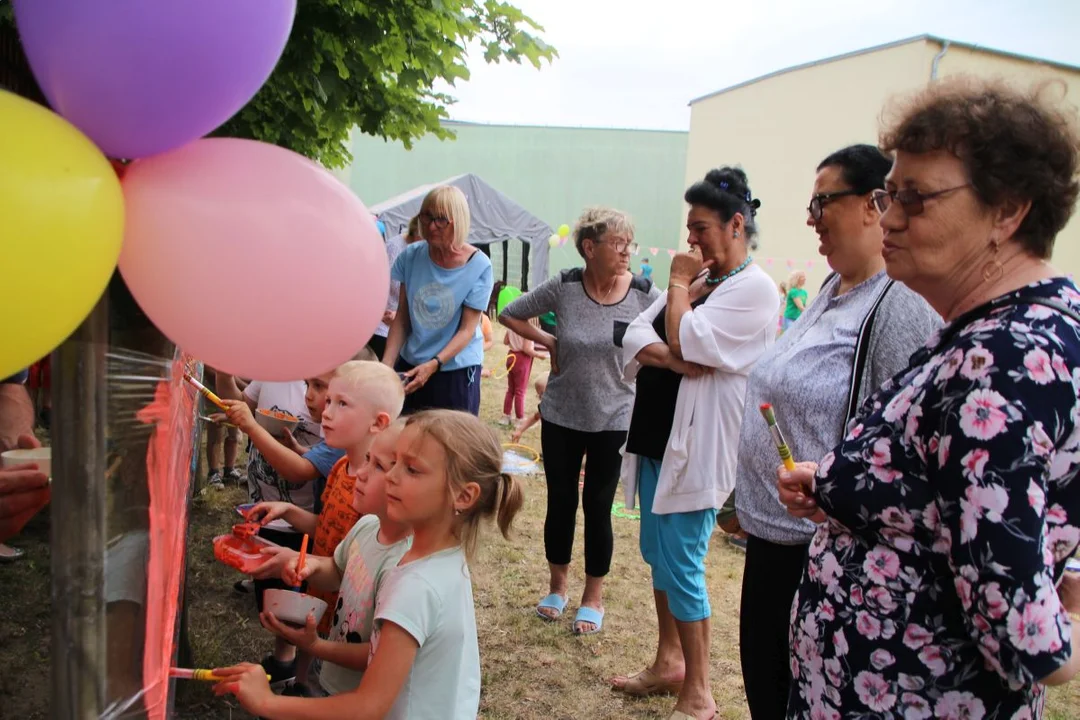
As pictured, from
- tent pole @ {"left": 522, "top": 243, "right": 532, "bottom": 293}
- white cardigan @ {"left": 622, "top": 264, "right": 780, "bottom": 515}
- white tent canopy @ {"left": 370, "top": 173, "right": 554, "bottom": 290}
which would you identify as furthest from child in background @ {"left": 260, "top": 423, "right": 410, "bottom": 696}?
tent pole @ {"left": 522, "top": 243, "right": 532, "bottom": 293}

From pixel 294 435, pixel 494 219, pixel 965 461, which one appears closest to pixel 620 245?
pixel 294 435

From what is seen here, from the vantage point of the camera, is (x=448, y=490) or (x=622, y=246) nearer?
(x=448, y=490)

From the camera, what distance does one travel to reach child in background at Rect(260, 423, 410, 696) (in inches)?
73.7

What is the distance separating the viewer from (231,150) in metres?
1.20

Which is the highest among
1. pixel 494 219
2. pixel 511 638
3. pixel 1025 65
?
pixel 1025 65

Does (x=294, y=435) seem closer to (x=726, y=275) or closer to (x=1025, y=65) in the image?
(x=726, y=275)

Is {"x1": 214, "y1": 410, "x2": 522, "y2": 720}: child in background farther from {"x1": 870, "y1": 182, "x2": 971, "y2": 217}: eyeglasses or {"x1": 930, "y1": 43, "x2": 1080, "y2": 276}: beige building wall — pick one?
{"x1": 930, "y1": 43, "x2": 1080, "y2": 276}: beige building wall

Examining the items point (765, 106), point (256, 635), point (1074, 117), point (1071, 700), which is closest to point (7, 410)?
point (256, 635)

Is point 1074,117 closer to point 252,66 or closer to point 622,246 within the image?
point 252,66

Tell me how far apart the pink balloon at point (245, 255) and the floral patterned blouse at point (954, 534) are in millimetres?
870

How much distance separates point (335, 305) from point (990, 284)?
1015mm

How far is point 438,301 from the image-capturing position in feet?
13.2

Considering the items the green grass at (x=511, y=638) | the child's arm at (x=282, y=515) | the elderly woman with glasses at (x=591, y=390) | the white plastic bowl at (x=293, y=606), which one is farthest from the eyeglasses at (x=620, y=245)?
the white plastic bowl at (x=293, y=606)

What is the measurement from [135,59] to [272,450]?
5.99ft
